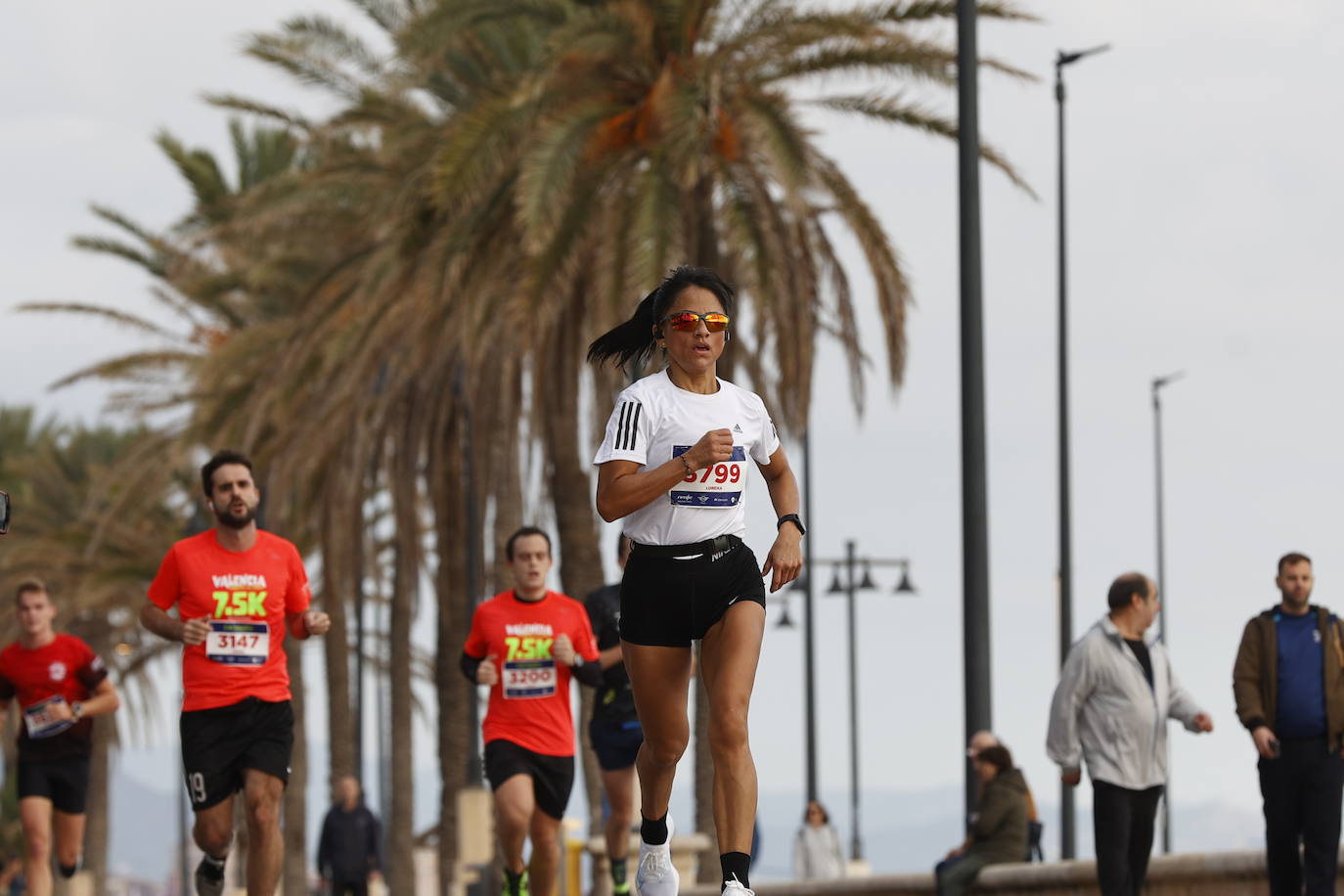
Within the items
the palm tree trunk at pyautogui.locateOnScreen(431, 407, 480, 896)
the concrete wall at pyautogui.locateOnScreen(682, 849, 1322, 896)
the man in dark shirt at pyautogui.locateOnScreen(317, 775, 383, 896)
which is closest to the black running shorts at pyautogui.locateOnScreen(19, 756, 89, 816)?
the concrete wall at pyautogui.locateOnScreen(682, 849, 1322, 896)

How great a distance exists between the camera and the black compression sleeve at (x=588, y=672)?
11.3 meters

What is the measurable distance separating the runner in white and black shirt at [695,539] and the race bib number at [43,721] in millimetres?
5635

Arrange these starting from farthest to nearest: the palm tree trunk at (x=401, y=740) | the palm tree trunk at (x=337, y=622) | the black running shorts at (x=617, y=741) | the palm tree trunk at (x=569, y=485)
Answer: the palm tree trunk at (x=401, y=740) → the palm tree trunk at (x=337, y=622) → the palm tree trunk at (x=569, y=485) → the black running shorts at (x=617, y=741)

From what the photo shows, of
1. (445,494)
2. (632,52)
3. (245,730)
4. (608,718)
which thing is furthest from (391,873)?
(245,730)

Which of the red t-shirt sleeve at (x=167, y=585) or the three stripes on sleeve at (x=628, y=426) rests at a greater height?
the three stripes on sleeve at (x=628, y=426)

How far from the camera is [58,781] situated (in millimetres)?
12516

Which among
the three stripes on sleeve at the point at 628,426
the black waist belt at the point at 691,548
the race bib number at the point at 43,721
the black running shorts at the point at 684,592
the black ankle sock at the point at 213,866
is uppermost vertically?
the three stripes on sleeve at the point at 628,426

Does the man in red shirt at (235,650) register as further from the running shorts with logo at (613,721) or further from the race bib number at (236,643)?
the running shorts with logo at (613,721)

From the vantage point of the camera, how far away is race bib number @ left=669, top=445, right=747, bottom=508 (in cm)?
734

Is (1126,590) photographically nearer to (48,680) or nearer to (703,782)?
(48,680)

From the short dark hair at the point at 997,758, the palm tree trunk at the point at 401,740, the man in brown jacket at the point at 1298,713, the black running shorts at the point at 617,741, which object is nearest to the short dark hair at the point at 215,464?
the black running shorts at the point at 617,741

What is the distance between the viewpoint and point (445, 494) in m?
31.3

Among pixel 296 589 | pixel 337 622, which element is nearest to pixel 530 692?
pixel 296 589

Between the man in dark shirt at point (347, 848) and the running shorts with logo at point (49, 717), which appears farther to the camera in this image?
the man in dark shirt at point (347, 848)
